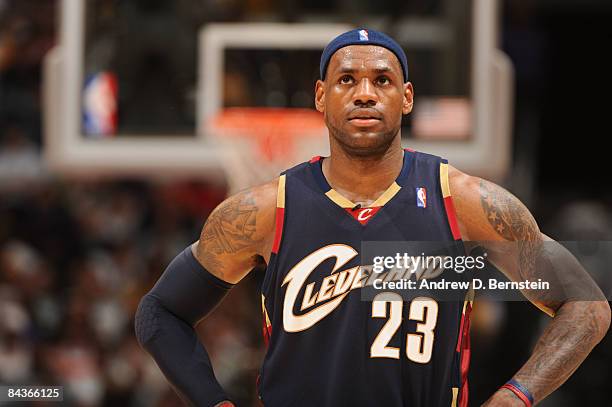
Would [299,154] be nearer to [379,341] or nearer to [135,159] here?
[135,159]

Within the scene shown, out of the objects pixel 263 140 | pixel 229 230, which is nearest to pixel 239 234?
pixel 229 230

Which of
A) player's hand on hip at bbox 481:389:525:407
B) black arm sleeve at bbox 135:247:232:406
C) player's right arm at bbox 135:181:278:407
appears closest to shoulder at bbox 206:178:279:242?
player's right arm at bbox 135:181:278:407

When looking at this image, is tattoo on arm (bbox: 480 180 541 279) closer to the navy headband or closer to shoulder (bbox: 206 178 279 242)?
the navy headband

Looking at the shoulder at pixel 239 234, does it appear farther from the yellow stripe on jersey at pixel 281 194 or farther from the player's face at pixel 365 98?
the player's face at pixel 365 98

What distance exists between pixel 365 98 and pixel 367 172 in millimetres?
275

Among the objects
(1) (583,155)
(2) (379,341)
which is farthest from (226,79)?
(1) (583,155)

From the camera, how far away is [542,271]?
10.8ft

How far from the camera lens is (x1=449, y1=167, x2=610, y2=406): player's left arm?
3162mm

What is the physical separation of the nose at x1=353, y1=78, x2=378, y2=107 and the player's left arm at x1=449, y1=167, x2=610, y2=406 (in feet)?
1.21

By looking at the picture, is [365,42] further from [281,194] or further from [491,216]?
[491,216]

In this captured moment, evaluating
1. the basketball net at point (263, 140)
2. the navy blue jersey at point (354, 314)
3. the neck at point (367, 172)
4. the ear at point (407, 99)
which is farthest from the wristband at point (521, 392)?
the basketball net at point (263, 140)

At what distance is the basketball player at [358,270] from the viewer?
10.4ft

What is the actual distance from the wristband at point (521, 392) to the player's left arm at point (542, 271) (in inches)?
1.5

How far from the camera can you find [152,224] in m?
9.33
